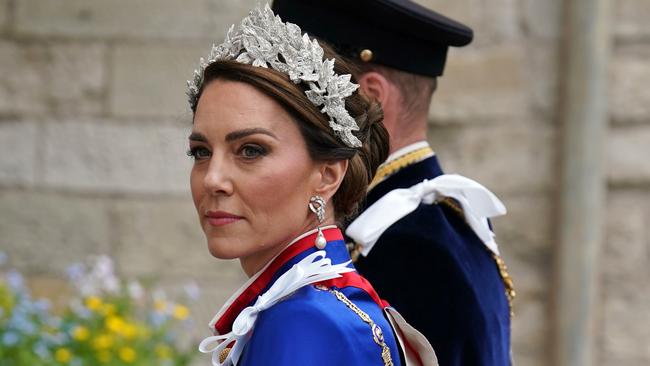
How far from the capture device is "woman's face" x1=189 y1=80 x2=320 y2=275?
214cm

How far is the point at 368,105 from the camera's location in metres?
2.35

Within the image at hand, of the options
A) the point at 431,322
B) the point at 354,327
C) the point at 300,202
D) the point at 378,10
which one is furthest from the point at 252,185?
the point at 378,10

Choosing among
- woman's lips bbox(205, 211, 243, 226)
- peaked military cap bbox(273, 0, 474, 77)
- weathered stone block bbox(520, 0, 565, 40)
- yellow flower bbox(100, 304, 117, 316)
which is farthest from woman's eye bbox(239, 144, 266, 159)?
weathered stone block bbox(520, 0, 565, 40)

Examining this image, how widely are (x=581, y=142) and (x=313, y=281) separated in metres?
3.27

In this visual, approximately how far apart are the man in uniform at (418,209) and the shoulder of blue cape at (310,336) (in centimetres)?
73

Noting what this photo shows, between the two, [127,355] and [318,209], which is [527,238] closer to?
[127,355]

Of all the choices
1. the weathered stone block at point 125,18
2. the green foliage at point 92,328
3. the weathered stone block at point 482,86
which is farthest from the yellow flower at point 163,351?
the weathered stone block at point 482,86

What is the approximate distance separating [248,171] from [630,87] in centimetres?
341

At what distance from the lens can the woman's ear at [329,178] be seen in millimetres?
2212

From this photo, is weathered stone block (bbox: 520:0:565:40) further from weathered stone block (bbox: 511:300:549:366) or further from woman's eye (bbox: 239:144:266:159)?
woman's eye (bbox: 239:144:266:159)

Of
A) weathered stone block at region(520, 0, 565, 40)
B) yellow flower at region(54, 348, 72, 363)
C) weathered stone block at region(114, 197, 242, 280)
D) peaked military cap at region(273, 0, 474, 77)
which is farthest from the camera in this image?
weathered stone block at region(520, 0, 565, 40)

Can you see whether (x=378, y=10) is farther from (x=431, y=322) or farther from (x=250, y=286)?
(x=250, y=286)

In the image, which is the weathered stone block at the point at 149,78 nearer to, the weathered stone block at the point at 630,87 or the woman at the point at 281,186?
the weathered stone block at the point at 630,87

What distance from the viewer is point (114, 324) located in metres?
4.38
